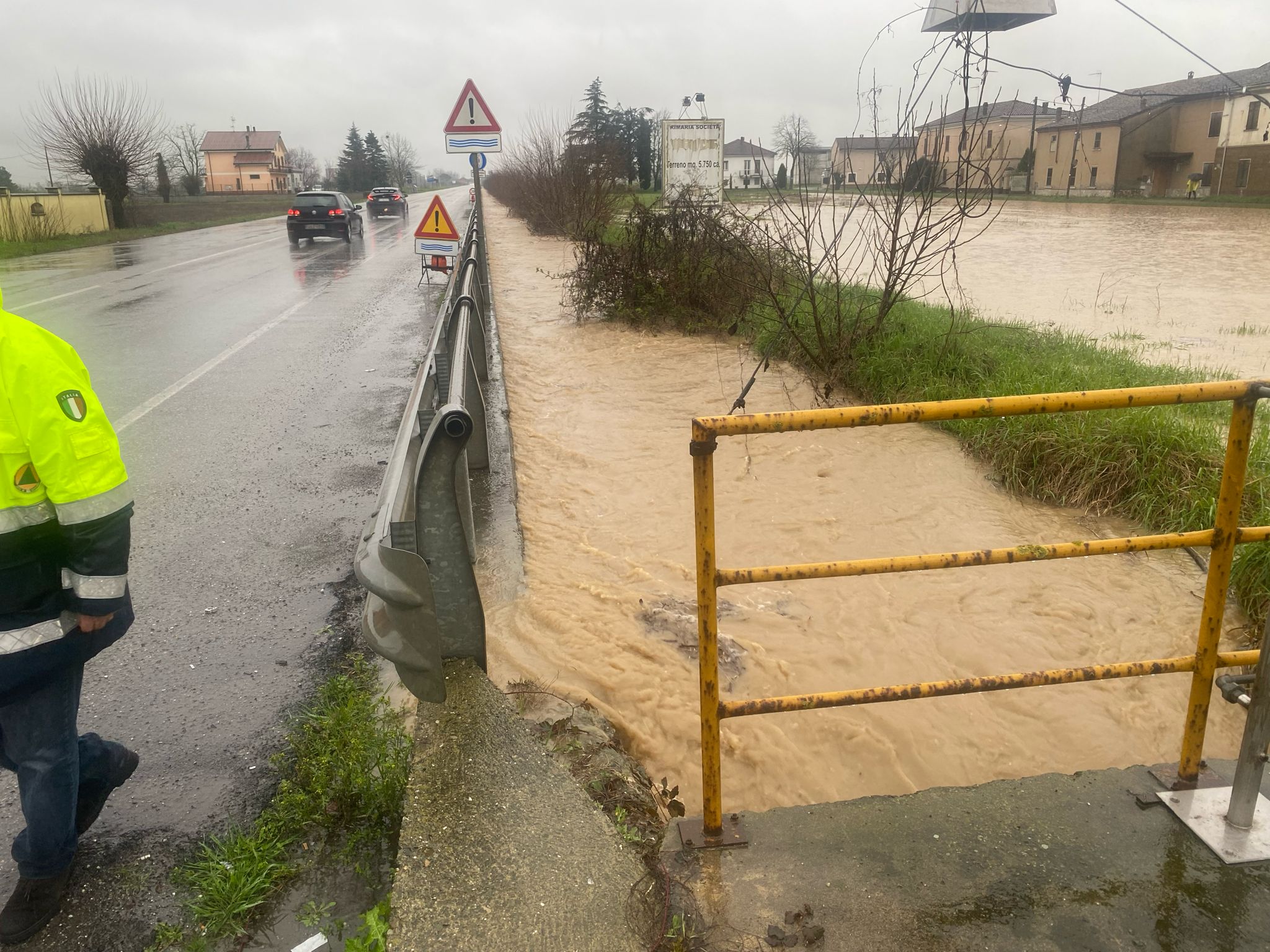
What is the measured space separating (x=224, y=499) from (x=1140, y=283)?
686 inches

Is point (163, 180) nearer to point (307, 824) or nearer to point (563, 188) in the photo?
point (563, 188)

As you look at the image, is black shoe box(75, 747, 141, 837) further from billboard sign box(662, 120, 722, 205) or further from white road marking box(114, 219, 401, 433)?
billboard sign box(662, 120, 722, 205)

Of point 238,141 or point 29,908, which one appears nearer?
point 29,908

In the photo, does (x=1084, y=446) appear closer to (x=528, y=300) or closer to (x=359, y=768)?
(x=359, y=768)

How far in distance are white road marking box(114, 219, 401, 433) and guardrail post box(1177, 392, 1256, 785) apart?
700 cm

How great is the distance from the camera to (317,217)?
26797mm

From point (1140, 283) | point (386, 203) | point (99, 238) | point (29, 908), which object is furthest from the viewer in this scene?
point (386, 203)

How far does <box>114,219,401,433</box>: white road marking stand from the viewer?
24.9 ft

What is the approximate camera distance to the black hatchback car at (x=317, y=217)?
86.9 feet

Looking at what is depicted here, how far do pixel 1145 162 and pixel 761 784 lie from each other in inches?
2610

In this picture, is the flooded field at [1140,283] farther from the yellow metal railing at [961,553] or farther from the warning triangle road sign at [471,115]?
the yellow metal railing at [961,553]

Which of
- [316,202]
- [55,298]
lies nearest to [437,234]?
[55,298]

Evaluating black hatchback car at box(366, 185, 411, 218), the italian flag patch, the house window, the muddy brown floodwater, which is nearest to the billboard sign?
the muddy brown floodwater

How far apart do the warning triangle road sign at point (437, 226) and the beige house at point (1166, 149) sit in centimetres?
4425
